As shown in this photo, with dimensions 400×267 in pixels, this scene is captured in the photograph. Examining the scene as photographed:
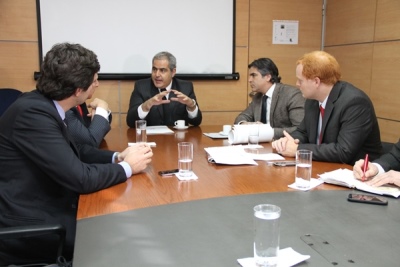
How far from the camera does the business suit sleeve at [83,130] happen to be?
7.41ft

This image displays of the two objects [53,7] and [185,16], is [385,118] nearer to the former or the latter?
[185,16]

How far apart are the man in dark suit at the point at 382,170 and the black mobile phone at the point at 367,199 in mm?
165

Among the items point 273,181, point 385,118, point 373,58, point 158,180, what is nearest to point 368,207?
point 273,181

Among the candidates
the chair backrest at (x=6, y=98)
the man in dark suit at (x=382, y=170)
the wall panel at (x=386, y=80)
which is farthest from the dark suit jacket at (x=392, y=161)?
the chair backrest at (x=6, y=98)

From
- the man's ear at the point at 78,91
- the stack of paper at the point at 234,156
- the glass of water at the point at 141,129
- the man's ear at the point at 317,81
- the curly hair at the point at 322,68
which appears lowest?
the stack of paper at the point at 234,156

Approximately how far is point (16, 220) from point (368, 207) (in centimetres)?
134

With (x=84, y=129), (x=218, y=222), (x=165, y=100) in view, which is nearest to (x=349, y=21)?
(x=165, y=100)

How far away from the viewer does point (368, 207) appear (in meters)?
1.41

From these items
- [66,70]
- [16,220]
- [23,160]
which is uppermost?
[66,70]

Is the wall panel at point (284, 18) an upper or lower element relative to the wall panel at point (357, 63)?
upper

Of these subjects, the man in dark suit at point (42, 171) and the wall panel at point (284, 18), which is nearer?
the man in dark suit at point (42, 171)

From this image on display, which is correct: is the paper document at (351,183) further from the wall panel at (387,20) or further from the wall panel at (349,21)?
the wall panel at (349,21)

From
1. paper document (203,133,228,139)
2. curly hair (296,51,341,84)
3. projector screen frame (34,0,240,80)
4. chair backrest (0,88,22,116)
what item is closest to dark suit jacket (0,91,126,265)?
paper document (203,133,228,139)

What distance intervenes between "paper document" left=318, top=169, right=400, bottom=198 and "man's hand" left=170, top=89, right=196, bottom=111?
175 centimetres
